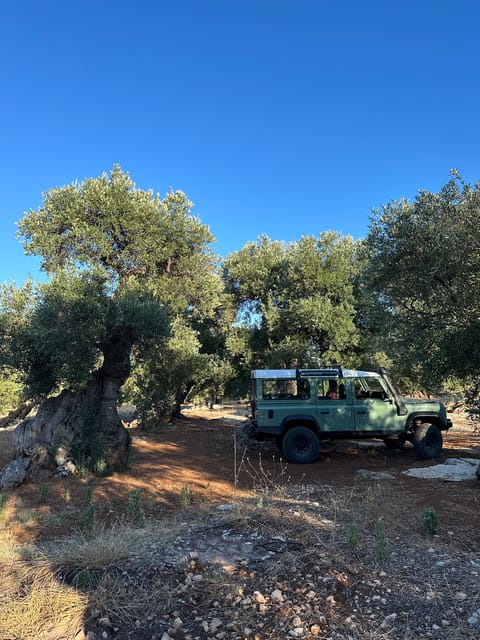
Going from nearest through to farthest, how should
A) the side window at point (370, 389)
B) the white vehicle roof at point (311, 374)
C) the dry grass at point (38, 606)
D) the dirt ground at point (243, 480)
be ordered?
the dry grass at point (38, 606) < the dirt ground at point (243, 480) < the white vehicle roof at point (311, 374) < the side window at point (370, 389)

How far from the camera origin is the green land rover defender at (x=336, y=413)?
10.6 meters

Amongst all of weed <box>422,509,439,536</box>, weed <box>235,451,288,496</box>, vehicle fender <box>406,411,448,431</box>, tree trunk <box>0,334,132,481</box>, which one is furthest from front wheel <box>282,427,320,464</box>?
weed <box>422,509,439,536</box>

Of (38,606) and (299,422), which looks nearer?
(38,606)

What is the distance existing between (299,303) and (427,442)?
24.7ft

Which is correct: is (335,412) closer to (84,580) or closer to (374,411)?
(374,411)

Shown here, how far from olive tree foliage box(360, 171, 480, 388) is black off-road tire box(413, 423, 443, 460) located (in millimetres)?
2456

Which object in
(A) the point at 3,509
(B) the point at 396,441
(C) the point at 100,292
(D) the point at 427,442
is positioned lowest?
(A) the point at 3,509

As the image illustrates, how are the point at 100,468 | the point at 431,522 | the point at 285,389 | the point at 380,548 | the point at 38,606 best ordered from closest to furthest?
1. the point at 38,606
2. the point at 380,548
3. the point at 431,522
4. the point at 100,468
5. the point at 285,389

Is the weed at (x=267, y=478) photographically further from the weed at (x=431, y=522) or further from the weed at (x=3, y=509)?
the weed at (x=3, y=509)

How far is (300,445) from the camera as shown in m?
10.6

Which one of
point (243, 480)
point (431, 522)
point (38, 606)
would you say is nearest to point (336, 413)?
point (243, 480)

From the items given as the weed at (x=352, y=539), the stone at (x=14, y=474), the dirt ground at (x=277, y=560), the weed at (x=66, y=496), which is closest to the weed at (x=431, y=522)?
the dirt ground at (x=277, y=560)

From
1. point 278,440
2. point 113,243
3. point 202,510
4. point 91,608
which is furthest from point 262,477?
point 113,243

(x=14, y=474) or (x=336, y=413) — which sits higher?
(x=336, y=413)
